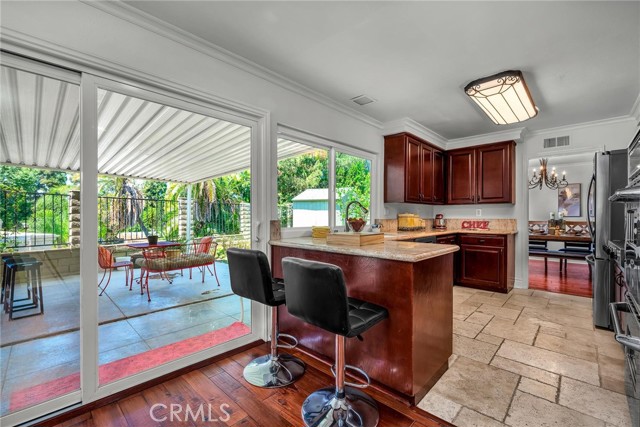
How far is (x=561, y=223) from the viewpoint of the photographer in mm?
6570

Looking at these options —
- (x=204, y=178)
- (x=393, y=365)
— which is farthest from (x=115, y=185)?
(x=393, y=365)

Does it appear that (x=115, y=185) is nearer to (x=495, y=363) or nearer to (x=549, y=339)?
(x=495, y=363)

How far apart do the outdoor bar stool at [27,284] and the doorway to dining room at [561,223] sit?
6338mm

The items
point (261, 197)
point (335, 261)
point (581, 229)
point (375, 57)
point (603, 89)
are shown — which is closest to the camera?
point (335, 261)

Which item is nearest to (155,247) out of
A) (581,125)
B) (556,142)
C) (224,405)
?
(224,405)

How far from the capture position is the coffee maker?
5305 millimetres

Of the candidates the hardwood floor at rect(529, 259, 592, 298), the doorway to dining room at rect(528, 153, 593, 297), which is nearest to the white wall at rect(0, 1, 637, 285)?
the hardwood floor at rect(529, 259, 592, 298)

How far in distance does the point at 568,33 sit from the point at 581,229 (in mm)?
5969

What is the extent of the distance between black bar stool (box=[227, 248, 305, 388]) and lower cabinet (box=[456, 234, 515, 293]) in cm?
334

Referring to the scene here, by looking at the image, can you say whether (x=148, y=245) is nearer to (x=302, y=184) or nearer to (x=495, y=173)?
(x=302, y=184)

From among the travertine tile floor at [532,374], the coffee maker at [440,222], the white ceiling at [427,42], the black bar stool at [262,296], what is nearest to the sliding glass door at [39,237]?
the white ceiling at [427,42]

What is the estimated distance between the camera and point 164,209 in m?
2.28

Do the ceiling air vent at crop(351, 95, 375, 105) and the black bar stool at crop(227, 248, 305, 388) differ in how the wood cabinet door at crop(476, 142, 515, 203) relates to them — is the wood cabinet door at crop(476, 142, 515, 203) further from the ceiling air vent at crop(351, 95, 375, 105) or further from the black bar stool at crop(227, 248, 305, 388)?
the black bar stool at crop(227, 248, 305, 388)

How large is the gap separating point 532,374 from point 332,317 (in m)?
1.77
